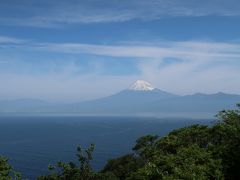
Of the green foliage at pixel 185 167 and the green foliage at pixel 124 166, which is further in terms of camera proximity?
the green foliage at pixel 124 166

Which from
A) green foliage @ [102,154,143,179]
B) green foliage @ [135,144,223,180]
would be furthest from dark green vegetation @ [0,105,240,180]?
green foliage @ [102,154,143,179]

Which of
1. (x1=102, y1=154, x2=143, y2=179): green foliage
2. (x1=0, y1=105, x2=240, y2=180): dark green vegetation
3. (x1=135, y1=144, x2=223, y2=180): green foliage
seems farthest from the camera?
(x1=102, y1=154, x2=143, y2=179): green foliage

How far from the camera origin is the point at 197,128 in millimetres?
63531

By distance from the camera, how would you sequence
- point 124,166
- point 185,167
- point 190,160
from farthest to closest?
point 124,166
point 190,160
point 185,167

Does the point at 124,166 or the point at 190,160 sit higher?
the point at 190,160

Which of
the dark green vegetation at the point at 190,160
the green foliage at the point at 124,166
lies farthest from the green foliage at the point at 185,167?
the green foliage at the point at 124,166

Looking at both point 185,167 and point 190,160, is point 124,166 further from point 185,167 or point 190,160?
point 185,167

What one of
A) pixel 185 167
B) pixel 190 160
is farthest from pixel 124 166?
pixel 185 167

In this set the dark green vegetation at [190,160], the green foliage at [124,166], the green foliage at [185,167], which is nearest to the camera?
the green foliage at [185,167]

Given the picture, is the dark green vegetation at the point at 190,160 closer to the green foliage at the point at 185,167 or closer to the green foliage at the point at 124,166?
the green foliage at the point at 185,167

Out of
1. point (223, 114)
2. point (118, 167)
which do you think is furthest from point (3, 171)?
point (118, 167)

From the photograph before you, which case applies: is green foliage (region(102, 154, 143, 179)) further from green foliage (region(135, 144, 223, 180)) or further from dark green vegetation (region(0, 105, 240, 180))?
green foliage (region(135, 144, 223, 180))

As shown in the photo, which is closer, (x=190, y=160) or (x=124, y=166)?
(x=190, y=160)

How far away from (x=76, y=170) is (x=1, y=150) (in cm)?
16545
